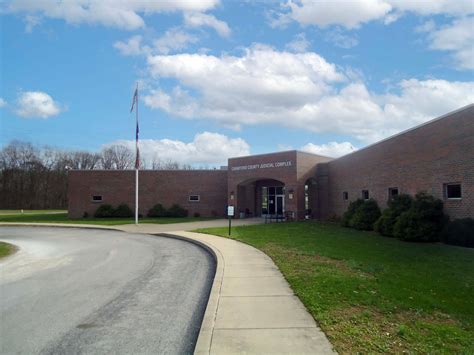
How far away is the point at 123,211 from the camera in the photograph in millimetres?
37219

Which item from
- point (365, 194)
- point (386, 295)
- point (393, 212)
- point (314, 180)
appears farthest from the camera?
point (314, 180)

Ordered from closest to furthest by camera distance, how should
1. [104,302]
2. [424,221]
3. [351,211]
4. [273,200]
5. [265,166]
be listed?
[104,302], [424,221], [351,211], [265,166], [273,200]

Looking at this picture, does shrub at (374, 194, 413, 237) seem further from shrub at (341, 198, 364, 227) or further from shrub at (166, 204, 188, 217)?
shrub at (166, 204, 188, 217)

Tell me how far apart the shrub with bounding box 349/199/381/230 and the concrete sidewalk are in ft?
47.5

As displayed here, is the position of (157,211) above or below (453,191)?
below

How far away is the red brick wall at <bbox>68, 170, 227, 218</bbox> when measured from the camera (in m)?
37.5

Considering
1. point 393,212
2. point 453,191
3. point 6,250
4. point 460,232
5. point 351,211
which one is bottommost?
point 6,250

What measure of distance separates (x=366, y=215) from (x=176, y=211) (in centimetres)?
2017

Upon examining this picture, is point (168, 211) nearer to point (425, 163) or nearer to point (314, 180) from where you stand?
point (314, 180)

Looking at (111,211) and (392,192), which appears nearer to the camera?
(392,192)

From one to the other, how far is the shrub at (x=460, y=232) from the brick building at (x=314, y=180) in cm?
65

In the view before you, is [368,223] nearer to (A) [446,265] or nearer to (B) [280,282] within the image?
(A) [446,265]

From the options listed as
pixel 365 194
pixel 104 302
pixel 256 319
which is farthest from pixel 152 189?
pixel 256 319

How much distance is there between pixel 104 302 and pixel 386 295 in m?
5.45
